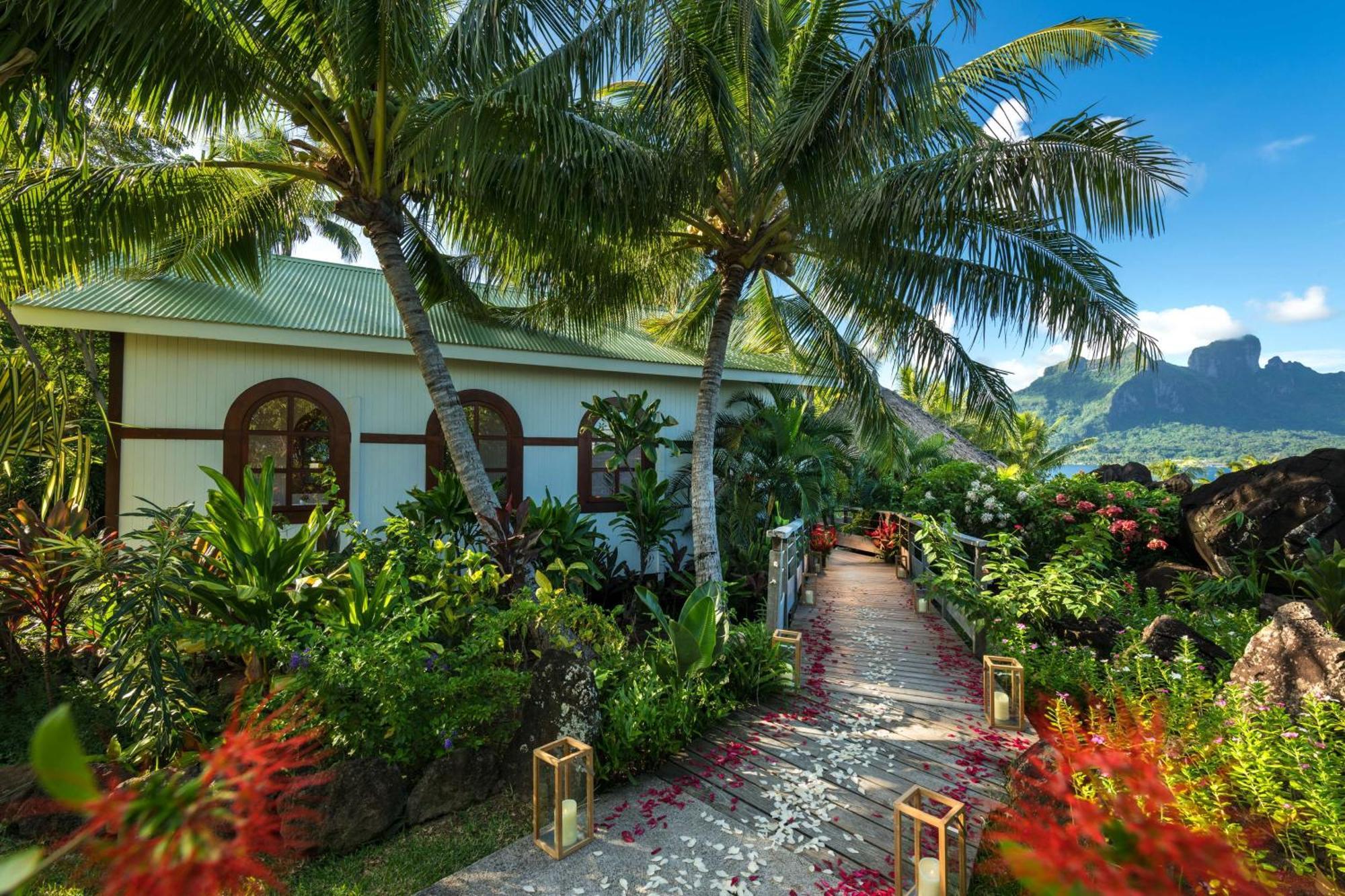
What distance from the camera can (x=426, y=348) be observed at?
6324mm

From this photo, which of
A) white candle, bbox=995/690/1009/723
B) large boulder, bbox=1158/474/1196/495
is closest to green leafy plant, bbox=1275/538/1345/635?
white candle, bbox=995/690/1009/723

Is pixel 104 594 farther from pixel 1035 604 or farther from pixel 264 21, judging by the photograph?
pixel 1035 604

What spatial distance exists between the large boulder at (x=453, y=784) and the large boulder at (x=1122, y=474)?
11.4 m

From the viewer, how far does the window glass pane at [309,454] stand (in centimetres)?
821

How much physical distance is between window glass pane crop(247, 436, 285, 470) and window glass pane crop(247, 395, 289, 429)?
16 cm

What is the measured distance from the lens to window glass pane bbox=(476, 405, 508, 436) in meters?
9.51

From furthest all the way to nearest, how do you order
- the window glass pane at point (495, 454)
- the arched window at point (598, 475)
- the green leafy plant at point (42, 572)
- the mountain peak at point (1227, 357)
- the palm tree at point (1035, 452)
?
1. the mountain peak at point (1227, 357)
2. the palm tree at point (1035, 452)
3. the arched window at point (598, 475)
4. the window glass pane at point (495, 454)
5. the green leafy plant at point (42, 572)

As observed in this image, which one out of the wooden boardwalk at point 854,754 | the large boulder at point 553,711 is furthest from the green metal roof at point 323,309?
the wooden boardwalk at point 854,754

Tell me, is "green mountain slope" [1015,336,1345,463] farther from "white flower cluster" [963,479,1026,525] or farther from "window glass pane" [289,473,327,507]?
"window glass pane" [289,473,327,507]

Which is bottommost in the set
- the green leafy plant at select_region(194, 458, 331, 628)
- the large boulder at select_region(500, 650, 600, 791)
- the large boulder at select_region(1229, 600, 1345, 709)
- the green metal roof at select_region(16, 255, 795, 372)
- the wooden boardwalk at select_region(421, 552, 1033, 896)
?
the wooden boardwalk at select_region(421, 552, 1033, 896)

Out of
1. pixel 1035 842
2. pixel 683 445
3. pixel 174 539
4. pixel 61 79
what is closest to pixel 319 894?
pixel 174 539

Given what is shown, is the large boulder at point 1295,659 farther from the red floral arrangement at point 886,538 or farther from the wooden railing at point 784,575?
the red floral arrangement at point 886,538

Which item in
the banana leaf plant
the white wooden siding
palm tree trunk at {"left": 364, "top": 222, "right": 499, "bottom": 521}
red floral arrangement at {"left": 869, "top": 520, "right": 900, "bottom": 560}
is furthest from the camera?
red floral arrangement at {"left": 869, "top": 520, "right": 900, "bottom": 560}

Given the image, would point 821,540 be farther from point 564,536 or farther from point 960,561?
point 564,536
